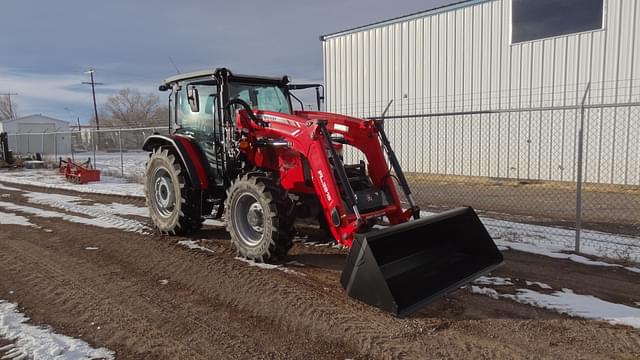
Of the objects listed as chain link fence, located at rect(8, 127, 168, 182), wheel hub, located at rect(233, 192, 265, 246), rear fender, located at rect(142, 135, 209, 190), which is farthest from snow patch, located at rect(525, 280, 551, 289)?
chain link fence, located at rect(8, 127, 168, 182)

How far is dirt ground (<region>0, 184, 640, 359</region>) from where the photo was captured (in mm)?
3236

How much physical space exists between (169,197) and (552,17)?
35.9 feet

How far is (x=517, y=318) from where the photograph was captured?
3.70 metres

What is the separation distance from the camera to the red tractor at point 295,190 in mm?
4078

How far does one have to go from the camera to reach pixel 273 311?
3912 mm

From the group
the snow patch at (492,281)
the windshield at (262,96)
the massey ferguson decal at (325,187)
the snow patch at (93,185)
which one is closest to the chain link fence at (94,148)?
the snow patch at (93,185)

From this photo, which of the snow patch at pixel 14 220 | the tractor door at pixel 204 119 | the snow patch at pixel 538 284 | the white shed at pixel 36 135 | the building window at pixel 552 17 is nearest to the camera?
the snow patch at pixel 538 284

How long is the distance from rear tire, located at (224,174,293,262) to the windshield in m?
1.50

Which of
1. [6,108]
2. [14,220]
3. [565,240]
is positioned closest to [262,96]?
[565,240]

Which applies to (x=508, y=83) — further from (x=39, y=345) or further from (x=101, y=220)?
→ (x=39, y=345)

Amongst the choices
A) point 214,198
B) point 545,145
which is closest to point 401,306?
point 214,198

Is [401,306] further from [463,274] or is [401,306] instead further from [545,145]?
[545,145]

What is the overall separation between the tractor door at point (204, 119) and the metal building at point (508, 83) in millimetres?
5082

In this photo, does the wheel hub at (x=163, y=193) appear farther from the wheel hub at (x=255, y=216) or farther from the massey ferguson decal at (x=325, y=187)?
the massey ferguson decal at (x=325, y=187)
